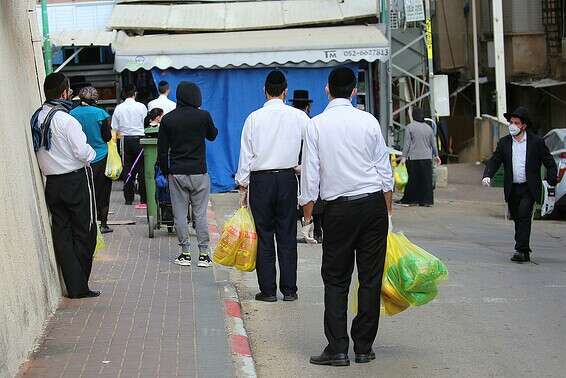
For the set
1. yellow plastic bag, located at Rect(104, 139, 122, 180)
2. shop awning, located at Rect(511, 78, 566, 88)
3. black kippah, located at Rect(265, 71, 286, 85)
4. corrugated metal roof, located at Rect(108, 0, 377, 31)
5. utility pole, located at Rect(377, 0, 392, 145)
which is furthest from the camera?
shop awning, located at Rect(511, 78, 566, 88)

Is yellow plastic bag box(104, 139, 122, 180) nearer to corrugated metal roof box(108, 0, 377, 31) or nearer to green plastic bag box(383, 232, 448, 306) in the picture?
green plastic bag box(383, 232, 448, 306)

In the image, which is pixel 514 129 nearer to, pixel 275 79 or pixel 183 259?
pixel 275 79

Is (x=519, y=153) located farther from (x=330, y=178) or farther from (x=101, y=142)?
(x=330, y=178)

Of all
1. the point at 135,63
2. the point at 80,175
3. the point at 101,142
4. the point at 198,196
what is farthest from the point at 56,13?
the point at 80,175

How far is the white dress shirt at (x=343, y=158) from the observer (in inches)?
290

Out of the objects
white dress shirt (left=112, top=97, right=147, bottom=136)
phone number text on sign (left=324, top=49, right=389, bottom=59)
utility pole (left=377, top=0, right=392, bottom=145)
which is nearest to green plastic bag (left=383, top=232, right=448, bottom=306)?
white dress shirt (left=112, top=97, right=147, bottom=136)

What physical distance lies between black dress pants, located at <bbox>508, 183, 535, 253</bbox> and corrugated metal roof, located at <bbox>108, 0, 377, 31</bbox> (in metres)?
9.35

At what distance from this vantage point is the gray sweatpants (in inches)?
449

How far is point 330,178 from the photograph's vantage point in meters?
7.42

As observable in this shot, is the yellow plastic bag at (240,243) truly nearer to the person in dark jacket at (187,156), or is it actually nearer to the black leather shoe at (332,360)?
the person in dark jacket at (187,156)

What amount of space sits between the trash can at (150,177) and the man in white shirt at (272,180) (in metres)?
4.10

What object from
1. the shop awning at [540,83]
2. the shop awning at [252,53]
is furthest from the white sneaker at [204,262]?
the shop awning at [540,83]

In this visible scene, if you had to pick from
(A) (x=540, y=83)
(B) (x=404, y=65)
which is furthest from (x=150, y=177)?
(A) (x=540, y=83)

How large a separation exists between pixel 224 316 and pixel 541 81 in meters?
22.7
